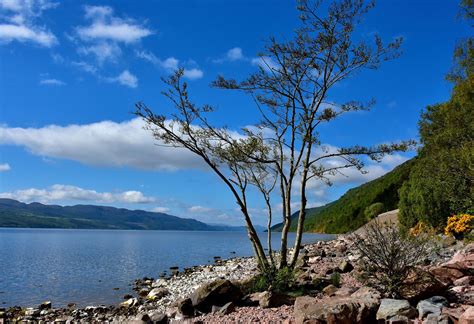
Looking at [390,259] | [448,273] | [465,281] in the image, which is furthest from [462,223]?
[390,259]

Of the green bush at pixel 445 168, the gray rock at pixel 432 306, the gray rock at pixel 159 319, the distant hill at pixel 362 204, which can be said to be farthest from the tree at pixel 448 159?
the distant hill at pixel 362 204

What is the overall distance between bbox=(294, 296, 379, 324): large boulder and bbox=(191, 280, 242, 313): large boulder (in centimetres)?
367

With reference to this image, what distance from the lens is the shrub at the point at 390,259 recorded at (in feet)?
35.4

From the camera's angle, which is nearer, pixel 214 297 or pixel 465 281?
pixel 465 281

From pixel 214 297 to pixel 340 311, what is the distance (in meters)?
5.08

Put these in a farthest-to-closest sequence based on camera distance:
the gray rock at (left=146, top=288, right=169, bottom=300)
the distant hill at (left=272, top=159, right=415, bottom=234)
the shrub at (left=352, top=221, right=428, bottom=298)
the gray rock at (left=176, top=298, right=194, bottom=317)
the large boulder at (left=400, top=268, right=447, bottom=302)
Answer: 1. the distant hill at (left=272, top=159, right=415, bottom=234)
2. the gray rock at (left=146, top=288, right=169, bottom=300)
3. the gray rock at (left=176, top=298, right=194, bottom=317)
4. the shrub at (left=352, top=221, right=428, bottom=298)
5. the large boulder at (left=400, top=268, right=447, bottom=302)

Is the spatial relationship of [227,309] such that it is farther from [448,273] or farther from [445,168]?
[445,168]

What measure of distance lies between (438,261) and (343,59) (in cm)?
909

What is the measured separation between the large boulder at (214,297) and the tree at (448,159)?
13501 mm

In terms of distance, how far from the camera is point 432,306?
9016 millimetres

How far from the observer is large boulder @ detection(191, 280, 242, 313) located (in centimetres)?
1288

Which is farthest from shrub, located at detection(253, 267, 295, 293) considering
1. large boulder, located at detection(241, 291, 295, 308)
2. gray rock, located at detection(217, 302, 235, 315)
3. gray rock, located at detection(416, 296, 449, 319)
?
gray rock, located at detection(416, 296, 449, 319)

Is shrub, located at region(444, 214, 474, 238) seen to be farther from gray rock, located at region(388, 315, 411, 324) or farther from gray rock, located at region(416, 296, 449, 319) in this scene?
gray rock, located at region(388, 315, 411, 324)

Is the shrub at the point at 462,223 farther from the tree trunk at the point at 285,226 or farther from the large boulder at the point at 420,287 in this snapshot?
the large boulder at the point at 420,287
